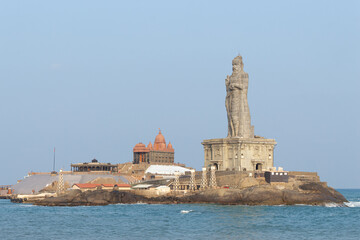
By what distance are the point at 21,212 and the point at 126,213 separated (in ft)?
55.9

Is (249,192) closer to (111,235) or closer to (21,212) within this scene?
(21,212)

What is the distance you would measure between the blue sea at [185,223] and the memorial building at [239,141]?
23892 mm

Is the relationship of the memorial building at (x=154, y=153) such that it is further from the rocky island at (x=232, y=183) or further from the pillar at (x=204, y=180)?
the pillar at (x=204, y=180)

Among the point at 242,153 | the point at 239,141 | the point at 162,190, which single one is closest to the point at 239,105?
the point at 239,141

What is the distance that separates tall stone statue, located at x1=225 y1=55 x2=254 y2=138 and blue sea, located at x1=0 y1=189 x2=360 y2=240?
91.4 feet

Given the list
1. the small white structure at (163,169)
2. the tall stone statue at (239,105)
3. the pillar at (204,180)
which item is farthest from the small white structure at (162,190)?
the small white structure at (163,169)

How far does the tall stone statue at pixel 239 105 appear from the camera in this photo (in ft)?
413

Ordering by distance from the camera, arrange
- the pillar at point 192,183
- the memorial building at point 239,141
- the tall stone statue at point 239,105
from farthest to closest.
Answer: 1. the tall stone statue at point 239,105
2. the memorial building at point 239,141
3. the pillar at point 192,183

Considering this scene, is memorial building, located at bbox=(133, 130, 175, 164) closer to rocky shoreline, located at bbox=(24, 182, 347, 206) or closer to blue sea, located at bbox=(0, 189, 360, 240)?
rocky shoreline, located at bbox=(24, 182, 347, 206)

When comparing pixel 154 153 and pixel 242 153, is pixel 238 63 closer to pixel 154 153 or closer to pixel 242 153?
pixel 242 153

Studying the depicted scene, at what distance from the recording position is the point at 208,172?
401 ft

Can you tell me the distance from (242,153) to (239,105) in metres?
9.48

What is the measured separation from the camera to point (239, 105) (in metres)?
126

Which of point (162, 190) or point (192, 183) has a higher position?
point (192, 183)
